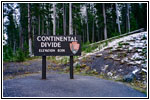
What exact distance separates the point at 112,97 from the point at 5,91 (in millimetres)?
3795

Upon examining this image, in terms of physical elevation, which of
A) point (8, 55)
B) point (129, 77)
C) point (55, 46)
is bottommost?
point (129, 77)

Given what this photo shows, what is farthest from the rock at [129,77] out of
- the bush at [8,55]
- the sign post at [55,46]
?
the bush at [8,55]

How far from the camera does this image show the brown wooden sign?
7.09m

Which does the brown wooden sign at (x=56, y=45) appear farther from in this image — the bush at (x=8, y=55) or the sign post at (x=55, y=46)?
the bush at (x=8, y=55)

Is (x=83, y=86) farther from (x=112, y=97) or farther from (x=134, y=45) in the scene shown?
(x=134, y=45)

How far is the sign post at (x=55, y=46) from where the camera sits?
7086 mm

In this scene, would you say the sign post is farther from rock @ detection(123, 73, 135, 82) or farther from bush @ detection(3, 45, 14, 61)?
bush @ detection(3, 45, 14, 61)

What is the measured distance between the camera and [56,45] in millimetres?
7172

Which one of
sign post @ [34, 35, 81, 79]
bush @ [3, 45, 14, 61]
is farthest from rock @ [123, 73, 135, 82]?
bush @ [3, 45, 14, 61]

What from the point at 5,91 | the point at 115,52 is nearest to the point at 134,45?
the point at 115,52

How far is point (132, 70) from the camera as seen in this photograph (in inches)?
300

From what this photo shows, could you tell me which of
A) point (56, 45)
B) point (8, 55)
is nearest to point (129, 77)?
point (56, 45)

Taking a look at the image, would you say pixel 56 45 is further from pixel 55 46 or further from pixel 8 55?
pixel 8 55

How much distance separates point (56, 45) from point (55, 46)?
7 cm
